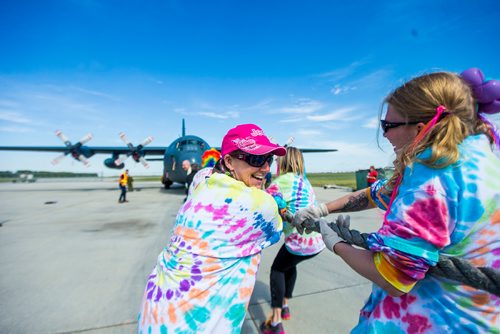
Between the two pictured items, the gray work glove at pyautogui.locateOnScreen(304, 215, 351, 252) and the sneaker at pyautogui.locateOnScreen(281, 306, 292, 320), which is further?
the sneaker at pyautogui.locateOnScreen(281, 306, 292, 320)

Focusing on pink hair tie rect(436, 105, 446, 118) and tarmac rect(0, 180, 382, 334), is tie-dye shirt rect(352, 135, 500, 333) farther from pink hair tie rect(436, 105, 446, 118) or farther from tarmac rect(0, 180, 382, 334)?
tarmac rect(0, 180, 382, 334)

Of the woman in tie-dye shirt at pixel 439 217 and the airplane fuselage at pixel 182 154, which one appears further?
the airplane fuselage at pixel 182 154

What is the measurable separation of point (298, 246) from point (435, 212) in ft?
6.03

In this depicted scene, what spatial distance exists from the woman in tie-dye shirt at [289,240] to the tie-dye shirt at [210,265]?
127 cm

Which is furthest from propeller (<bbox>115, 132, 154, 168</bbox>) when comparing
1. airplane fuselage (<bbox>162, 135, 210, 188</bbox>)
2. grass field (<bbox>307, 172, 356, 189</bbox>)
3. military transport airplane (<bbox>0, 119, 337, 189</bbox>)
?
grass field (<bbox>307, 172, 356, 189</bbox>)

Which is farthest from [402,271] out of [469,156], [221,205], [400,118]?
[221,205]

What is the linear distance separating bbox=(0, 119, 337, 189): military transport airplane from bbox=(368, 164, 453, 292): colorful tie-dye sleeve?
45.0 feet

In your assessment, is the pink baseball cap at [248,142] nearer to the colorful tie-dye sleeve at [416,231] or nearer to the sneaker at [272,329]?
the colorful tie-dye sleeve at [416,231]

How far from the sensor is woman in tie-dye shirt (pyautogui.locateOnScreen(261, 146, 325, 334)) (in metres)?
2.60

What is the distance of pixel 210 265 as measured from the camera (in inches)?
49.8

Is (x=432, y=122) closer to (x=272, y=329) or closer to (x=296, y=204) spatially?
(x=296, y=204)

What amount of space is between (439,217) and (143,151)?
24.9 metres

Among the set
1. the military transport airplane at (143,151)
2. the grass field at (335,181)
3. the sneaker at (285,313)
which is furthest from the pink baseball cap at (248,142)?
the grass field at (335,181)

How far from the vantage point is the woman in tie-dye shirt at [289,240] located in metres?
2.60
